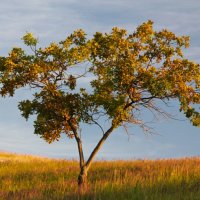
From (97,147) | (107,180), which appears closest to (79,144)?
(97,147)

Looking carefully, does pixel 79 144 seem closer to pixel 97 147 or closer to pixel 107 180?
pixel 97 147

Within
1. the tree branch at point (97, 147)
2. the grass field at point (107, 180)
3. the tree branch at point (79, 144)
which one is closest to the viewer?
the grass field at point (107, 180)

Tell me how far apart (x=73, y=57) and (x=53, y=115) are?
11.0 ft

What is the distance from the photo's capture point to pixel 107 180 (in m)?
21.0

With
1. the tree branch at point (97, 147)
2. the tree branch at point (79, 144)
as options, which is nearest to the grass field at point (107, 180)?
the tree branch at point (97, 147)

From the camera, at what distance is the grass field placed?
1524 centimetres

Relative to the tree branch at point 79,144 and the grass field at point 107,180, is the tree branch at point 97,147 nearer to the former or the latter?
the tree branch at point 79,144

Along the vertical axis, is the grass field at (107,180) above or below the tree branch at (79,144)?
below

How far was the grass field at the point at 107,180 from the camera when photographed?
15242 mm

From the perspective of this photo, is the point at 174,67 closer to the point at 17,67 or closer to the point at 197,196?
the point at 17,67

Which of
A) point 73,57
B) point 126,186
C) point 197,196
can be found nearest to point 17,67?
point 73,57

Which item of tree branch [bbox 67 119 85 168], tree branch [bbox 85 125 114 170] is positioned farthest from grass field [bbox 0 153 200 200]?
tree branch [bbox 67 119 85 168]

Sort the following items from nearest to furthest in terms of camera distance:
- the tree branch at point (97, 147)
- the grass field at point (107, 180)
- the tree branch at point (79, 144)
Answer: the grass field at point (107, 180) < the tree branch at point (97, 147) < the tree branch at point (79, 144)

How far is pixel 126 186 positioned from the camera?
16.4m
